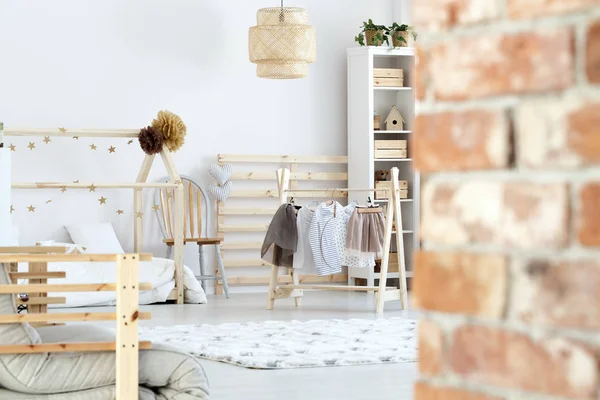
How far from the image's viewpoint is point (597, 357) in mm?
709

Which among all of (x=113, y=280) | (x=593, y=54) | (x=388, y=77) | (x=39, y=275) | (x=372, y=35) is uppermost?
(x=372, y=35)

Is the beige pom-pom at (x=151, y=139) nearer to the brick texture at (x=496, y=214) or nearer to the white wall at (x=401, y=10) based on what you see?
the white wall at (x=401, y=10)

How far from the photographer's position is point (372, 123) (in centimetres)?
841

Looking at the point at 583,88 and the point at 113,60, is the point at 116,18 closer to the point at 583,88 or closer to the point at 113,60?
the point at 113,60

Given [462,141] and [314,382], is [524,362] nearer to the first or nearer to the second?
[462,141]

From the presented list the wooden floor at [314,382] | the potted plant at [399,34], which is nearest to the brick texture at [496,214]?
the wooden floor at [314,382]

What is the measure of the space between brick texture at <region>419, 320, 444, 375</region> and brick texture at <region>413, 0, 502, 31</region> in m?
0.26

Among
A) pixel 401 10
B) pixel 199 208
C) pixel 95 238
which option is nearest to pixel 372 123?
pixel 401 10

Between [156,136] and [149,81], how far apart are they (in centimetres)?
95

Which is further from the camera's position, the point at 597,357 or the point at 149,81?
the point at 149,81

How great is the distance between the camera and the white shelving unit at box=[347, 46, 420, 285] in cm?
840

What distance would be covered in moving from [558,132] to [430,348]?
0.23 metres

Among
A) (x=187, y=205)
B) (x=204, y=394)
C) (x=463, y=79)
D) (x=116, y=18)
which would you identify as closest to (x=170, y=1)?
(x=116, y=18)

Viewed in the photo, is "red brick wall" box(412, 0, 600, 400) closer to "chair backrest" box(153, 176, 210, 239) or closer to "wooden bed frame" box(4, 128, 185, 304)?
"wooden bed frame" box(4, 128, 185, 304)
